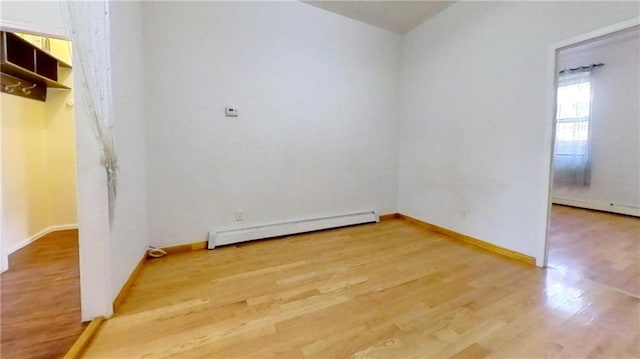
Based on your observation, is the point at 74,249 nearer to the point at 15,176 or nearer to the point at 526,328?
the point at 15,176

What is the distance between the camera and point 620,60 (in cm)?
416

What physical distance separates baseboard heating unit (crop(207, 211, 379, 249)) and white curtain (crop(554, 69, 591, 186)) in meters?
3.73

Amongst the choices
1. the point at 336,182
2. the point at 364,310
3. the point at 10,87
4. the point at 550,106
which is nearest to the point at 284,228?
the point at 336,182

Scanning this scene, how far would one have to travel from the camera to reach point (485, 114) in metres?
2.82

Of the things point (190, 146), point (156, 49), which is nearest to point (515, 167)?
point (190, 146)

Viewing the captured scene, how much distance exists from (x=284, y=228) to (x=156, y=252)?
4.17 feet

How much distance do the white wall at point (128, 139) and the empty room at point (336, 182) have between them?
3 cm

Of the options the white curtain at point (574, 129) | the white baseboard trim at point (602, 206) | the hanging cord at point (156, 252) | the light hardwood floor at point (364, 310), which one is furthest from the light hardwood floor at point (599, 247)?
the hanging cord at point (156, 252)

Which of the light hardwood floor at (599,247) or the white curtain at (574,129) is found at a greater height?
the white curtain at (574,129)

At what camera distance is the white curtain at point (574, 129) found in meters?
4.55

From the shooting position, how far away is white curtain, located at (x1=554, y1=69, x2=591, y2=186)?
4.55 m

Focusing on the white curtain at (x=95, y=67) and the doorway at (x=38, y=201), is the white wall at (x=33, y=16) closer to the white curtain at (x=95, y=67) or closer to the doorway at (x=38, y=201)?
the doorway at (x=38, y=201)

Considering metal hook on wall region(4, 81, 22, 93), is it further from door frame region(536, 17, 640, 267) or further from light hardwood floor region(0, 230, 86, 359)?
door frame region(536, 17, 640, 267)

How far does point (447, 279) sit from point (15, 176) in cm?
404
